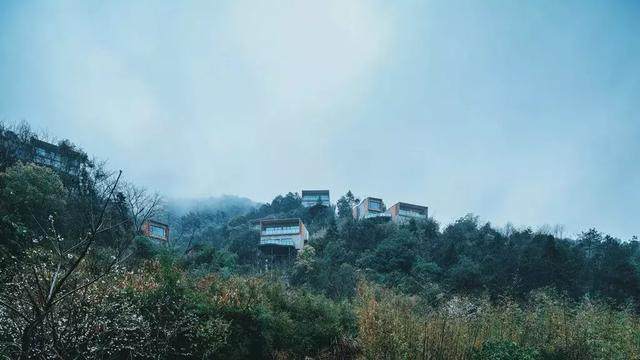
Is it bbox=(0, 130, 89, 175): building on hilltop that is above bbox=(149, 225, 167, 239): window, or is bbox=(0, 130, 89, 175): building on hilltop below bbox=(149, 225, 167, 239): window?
above

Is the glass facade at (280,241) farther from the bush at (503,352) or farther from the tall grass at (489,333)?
the bush at (503,352)

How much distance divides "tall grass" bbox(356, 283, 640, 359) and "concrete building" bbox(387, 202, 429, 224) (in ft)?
115

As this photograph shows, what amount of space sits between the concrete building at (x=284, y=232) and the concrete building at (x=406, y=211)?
11.6 meters

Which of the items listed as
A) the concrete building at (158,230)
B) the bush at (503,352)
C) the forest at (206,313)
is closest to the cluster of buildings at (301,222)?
the concrete building at (158,230)

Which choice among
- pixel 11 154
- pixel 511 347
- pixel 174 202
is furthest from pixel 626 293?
pixel 174 202

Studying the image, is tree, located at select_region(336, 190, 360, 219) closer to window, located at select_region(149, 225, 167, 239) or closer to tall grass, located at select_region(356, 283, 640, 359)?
window, located at select_region(149, 225, 167, 239)

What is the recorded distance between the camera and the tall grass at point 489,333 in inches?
214

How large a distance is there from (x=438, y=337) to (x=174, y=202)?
3179 inches

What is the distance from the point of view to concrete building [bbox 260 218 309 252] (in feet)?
116

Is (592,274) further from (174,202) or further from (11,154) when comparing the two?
(174,202)

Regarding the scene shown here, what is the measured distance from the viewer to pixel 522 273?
2188 centimetres

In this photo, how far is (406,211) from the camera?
4372 centimetres

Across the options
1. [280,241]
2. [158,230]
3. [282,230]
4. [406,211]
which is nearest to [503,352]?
[280,241]

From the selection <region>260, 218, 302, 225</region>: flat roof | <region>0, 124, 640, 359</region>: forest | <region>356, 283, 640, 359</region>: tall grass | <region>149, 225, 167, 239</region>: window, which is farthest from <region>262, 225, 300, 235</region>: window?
<region>356, 283, 640, 359</region>: tall grass
